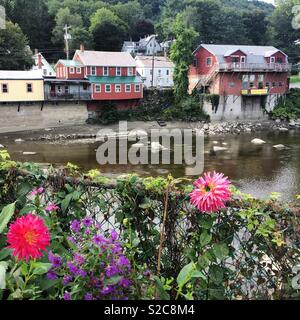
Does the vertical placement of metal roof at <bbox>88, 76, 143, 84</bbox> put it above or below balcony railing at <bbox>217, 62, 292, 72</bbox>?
below

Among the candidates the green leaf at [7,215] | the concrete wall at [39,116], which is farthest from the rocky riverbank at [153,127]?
the green leaf at [7,215]

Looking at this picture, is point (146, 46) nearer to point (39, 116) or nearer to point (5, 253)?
point (39, 116)

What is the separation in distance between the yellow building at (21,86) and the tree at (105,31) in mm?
21639

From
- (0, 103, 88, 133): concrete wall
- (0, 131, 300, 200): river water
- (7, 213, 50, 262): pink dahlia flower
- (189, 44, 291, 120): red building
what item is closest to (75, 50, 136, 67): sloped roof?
(0, 103, 88, 133): concrete wall

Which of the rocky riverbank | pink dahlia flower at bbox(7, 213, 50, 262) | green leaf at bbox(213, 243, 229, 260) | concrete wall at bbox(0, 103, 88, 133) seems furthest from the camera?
concrete wall at bbox(0, 103, 88, 133)

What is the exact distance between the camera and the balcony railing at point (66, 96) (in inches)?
1431

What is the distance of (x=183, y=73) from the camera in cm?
3903

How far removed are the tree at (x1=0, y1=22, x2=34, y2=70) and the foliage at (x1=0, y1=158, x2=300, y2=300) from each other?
134 ft

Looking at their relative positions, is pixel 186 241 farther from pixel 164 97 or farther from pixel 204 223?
pixel 164 97

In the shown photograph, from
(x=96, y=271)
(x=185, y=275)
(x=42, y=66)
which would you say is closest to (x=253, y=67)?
(x=42, y=66)

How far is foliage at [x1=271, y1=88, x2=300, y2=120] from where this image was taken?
42522mm

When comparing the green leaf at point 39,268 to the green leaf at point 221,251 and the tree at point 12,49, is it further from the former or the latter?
the tree at point 12,49

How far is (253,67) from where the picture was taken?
139 feet

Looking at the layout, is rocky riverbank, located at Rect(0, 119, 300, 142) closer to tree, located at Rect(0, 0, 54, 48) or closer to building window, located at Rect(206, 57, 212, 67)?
building window, located at Rect(206, 57, 212, 67)
